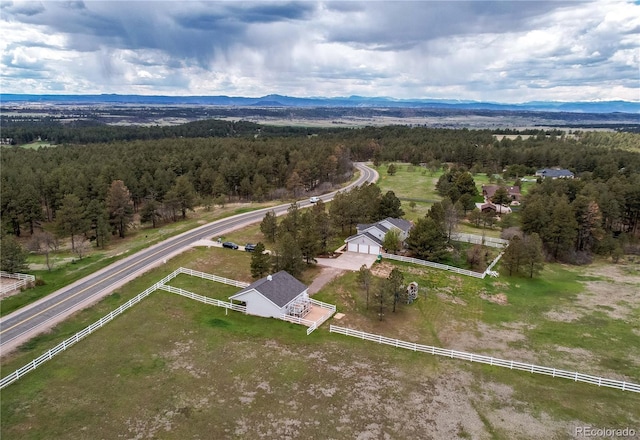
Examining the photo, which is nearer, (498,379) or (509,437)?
(509,437)

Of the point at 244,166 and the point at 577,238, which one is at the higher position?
the point at 244,166

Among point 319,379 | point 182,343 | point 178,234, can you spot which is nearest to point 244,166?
point 178,234

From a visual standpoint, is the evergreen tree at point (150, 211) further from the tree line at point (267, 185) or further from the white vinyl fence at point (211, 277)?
the white vinyl fence at point (211, 277)

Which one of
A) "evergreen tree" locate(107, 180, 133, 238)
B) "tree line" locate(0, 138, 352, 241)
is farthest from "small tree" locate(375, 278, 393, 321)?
"tree line" locate(0, 138, 352, 241)

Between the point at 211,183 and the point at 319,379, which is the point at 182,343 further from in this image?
the point at 211,183

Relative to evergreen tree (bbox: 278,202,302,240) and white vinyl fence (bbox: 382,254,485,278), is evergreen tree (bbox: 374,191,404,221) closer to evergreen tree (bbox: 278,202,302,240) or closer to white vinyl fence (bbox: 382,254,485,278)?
white vinyl fence (bbox: 382,254,485,278)

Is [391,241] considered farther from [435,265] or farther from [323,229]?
[323,229]

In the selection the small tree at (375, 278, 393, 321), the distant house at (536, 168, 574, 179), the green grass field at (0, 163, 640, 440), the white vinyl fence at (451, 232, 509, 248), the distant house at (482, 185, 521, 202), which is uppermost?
the distant house at (536, 168, 574, 179)
